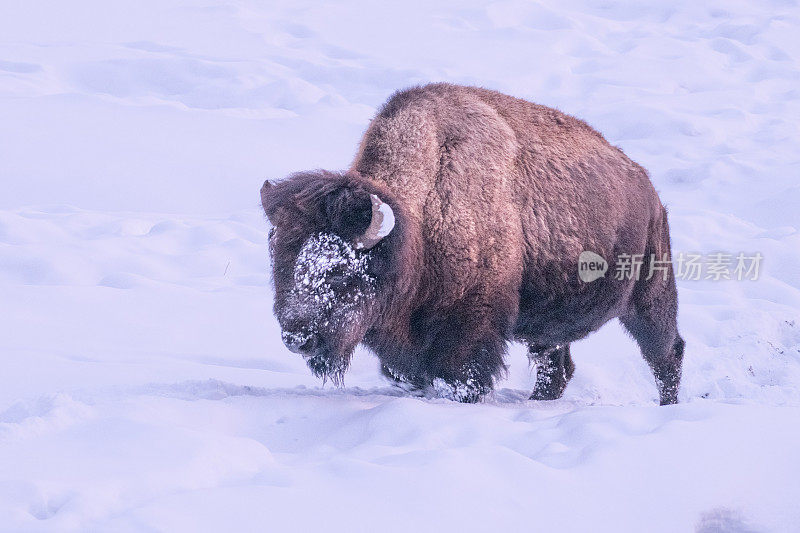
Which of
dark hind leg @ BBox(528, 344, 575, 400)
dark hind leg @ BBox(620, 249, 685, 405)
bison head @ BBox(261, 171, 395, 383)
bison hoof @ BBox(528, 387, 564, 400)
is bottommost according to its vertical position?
bison hoof @ BBox(528, 387, 564, 400)

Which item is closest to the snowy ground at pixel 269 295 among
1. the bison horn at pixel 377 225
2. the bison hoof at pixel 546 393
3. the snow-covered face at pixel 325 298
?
the bison hoof at pixel 546 393

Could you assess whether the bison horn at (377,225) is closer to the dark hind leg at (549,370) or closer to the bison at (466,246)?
the bison at (466,246)

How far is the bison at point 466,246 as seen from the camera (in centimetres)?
302

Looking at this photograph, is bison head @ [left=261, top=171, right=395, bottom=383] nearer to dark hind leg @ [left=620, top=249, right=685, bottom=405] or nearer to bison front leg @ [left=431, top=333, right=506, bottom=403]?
bison front leg @ [left=431, top=333, right=506, bottom=403]

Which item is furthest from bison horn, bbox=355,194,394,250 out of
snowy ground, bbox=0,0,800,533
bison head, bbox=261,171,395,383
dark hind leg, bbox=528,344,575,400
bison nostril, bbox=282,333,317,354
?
dark hind leg, bbox=528,344,575,400

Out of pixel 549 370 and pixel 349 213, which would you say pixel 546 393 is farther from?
pixel 349 213

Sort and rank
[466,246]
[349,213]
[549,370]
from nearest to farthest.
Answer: [349,213]
[466,246]
[549,370]

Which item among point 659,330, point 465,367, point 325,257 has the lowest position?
point 659,330

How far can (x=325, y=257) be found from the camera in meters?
2.98

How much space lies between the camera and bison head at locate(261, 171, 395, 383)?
293 centimetres

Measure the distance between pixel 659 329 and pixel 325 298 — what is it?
82.7 inches

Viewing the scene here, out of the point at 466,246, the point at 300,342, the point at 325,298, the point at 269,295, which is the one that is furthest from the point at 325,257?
the point at 269,295

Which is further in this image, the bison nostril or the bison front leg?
the bison front leg

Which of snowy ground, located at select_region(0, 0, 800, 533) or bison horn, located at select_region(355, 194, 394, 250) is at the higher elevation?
bison horn, located at select_region(355, 194, 394, 250)
